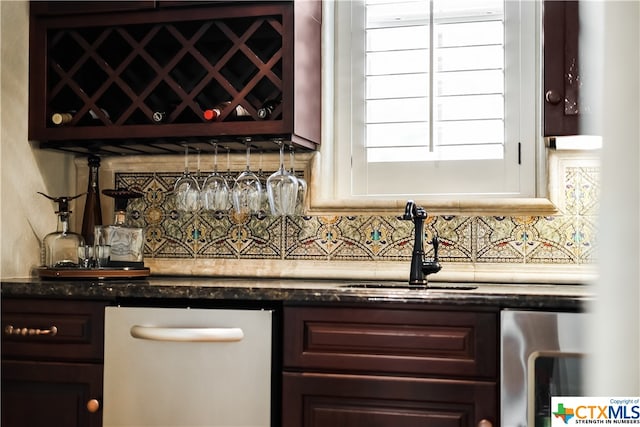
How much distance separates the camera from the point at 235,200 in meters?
2.61

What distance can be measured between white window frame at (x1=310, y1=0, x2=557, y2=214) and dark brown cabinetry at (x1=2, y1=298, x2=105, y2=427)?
Result: 0.92 metres

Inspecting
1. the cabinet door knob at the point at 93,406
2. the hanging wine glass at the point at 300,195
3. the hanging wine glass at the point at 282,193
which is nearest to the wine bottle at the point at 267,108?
the hanging wine glass at the point at 282,193

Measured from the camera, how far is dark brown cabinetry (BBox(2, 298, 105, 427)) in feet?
Result: 7.42

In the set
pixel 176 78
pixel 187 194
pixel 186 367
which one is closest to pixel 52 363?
pixel 186 367

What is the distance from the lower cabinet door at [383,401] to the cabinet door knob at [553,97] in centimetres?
84

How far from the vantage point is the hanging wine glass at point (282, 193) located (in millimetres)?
2576

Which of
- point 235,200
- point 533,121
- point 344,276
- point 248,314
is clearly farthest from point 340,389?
point 533,121

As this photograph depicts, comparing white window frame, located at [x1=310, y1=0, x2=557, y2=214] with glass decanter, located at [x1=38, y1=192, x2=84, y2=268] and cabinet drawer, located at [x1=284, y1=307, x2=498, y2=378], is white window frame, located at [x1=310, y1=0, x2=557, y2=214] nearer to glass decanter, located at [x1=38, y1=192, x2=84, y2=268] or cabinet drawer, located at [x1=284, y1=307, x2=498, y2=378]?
cabinet drawer, located at [x1=284, y1=307, x2=498, y2=378]

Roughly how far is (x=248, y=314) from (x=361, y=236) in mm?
716

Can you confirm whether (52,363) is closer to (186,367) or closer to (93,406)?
(93,406)

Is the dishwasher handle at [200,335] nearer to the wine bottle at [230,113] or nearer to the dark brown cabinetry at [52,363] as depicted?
the dark brown cabinetry at [52,363]

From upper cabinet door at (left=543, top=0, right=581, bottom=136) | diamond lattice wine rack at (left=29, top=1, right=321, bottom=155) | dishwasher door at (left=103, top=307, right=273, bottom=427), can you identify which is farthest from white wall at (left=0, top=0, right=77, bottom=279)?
upper cabinet door at (left=543, top=0, right=581, bottom=136)

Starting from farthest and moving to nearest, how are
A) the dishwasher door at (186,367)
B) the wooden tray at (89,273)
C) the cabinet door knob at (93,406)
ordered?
1. the wooden tray at (89,273)
2. the cabinet door knob at (93,406)
3. the dishwasher door at (186,367)

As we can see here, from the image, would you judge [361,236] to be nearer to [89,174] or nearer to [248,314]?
[248,314]
